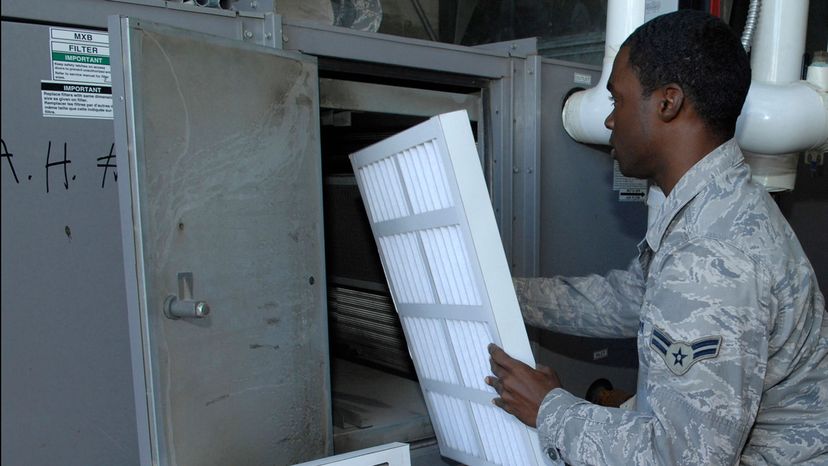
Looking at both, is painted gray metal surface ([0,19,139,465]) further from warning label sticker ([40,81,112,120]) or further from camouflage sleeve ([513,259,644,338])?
camouflage sleeve ([513,259,644,338])

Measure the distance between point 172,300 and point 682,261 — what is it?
877mm

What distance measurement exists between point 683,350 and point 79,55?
119 centimetres

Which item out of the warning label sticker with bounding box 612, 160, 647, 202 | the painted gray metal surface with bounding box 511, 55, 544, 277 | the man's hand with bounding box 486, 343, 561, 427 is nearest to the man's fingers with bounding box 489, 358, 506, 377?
the man's hand with bounding box 486, 343, 561, 427

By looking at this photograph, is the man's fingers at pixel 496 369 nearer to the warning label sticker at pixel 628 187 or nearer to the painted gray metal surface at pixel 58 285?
the painted gray metal surface at pixel 58 285

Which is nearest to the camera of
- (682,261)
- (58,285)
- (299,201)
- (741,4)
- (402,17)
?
(682,261)

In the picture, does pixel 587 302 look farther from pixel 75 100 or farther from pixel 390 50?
pixel 75 100

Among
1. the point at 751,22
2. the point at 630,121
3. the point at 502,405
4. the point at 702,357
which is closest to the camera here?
the point at 702,357

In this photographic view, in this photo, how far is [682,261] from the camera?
1229mm

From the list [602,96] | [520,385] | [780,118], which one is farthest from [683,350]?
[602,96]

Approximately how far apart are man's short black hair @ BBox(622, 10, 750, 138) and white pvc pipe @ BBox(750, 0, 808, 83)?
0.77 meters

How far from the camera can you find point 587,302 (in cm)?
187

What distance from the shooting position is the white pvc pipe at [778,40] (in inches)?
80.1

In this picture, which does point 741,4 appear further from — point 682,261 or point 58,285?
point 58,285

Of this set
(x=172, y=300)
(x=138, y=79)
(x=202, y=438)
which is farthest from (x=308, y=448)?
(x=138, y=79)
